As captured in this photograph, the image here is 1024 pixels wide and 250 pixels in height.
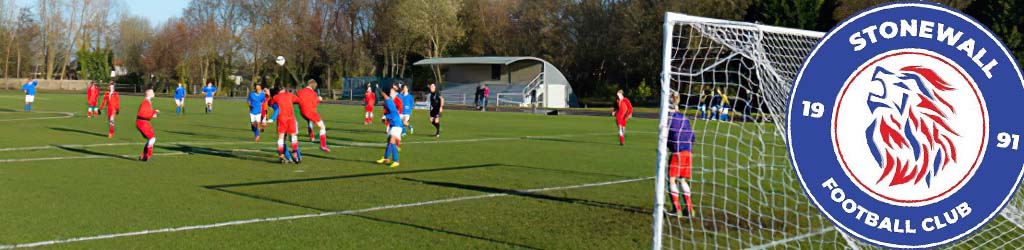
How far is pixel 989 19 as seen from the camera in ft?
136

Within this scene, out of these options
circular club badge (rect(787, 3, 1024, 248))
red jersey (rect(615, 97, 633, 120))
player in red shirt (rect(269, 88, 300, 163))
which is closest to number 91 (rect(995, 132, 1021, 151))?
circular club badge (rect(787, 3, 1024, 248))

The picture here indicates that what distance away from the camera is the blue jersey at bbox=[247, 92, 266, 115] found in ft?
78.1

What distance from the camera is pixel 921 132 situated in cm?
373

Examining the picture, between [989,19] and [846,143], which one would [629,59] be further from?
[846,143]

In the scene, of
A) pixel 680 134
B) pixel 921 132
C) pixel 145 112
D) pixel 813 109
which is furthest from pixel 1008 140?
pixel 145 112

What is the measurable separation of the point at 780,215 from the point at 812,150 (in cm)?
645

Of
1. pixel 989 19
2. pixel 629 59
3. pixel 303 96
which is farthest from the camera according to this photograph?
pixel 629 59

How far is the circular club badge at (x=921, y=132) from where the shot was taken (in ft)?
12.1

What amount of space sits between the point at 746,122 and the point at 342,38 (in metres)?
75.3

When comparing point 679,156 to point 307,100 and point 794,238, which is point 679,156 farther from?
point 307,100

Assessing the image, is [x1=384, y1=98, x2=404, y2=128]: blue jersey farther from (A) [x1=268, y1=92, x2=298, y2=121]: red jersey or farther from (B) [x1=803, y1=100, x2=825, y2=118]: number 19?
(B) [x1=803, y1=100, x2=825, y2=118]: number 19

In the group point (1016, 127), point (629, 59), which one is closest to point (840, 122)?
point (1016, 127)

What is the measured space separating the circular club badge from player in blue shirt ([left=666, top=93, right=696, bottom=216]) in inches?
215

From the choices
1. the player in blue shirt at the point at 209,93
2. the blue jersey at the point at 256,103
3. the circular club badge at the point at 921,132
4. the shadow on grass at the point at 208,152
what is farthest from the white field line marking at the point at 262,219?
the player in blue shirt at the point at 209,93
